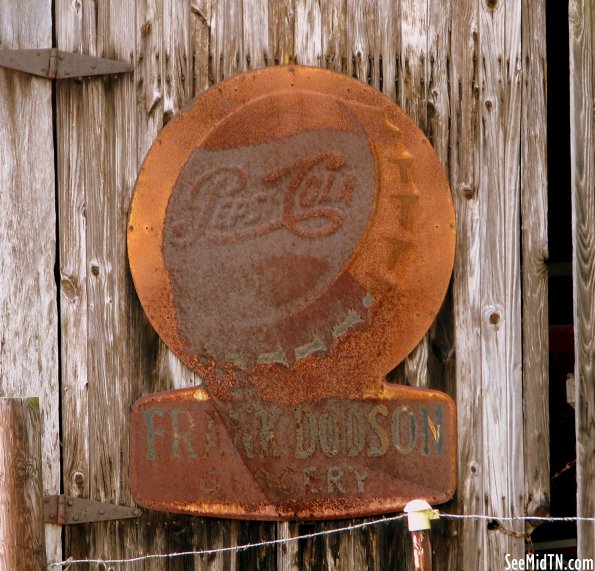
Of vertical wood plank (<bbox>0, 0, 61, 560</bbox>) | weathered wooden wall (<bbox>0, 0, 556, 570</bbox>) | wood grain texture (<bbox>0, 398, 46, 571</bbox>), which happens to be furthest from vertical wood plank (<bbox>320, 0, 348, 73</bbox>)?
wood grain texture (<bbox>0, 398, 46, 571</bbox>)

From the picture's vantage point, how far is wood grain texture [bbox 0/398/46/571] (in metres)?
2.29

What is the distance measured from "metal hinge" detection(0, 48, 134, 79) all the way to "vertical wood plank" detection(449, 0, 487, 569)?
41.2 inches

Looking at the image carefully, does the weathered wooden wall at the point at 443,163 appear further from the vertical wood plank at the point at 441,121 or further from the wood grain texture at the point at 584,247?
the wood grain texture at the point at 584,247

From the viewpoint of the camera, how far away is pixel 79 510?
298 centimetres

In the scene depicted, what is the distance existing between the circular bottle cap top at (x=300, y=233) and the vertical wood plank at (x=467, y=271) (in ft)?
0.22

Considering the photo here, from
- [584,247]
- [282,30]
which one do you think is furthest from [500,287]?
[282,30]

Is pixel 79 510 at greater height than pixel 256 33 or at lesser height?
lesser

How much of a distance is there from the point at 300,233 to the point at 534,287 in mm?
751

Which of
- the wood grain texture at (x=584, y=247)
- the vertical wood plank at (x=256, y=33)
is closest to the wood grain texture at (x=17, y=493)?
the vertical wood plank at (x=256, y=33)

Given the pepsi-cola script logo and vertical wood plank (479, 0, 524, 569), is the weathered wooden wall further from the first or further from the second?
the pepsi-cola script logo

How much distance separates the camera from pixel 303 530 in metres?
2.97

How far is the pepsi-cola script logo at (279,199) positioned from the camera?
2902 mm

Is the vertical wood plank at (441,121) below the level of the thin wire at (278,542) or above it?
above

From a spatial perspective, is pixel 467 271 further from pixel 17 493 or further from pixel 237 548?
pixel 17 493
